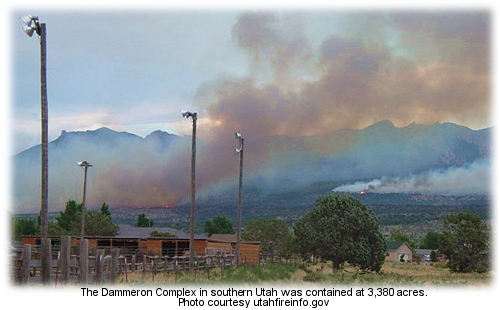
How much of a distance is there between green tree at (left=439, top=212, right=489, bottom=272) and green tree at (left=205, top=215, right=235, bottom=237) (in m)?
51.3

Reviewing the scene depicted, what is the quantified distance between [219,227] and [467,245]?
2133 inches

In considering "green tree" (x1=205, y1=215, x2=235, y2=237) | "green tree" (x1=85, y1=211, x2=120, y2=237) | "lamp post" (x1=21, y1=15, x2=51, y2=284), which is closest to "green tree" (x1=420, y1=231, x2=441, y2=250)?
"green tree" (x1=205, y1=215, x2=235, y2=237)

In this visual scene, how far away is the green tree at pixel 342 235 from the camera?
2202 inches

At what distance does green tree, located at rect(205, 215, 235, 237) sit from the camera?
351 ft

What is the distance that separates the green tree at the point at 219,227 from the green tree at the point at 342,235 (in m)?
49.1

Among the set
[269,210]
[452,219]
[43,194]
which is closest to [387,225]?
[269,210]

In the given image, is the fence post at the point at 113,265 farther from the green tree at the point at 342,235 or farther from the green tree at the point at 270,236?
the green tree at the point at 270,236

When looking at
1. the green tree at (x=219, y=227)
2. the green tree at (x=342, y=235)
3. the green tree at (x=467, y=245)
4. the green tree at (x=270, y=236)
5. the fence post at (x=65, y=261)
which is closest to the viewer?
the fence post at (x=65, y=261)

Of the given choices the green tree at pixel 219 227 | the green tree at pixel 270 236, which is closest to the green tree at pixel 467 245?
the green tree at pixel 270 236

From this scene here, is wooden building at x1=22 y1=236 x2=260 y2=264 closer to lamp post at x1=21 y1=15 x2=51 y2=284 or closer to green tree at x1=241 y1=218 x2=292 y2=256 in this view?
green tree at x1=241 y1=218 x2=292 y2=256

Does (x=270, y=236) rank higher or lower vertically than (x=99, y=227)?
lower

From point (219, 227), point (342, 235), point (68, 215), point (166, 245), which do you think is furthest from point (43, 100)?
point (219, 227)

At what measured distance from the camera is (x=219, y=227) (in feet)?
355

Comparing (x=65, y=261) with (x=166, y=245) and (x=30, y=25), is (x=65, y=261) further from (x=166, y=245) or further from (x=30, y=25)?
(x=166, y=245)
